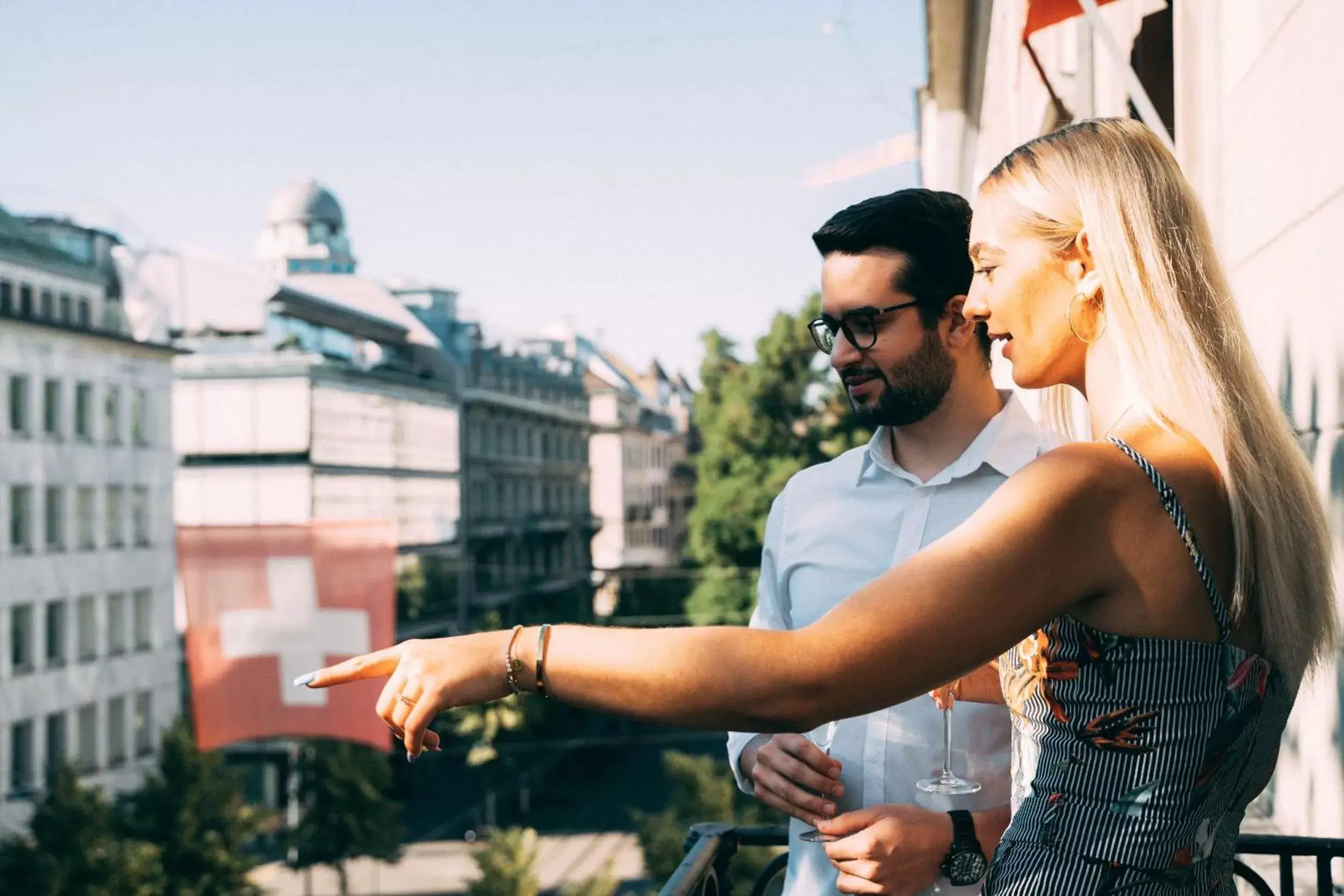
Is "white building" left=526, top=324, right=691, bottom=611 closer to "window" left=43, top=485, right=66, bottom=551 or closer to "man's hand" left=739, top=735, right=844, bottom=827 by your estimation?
"window" left=43, top=485, right=66, bottom=551

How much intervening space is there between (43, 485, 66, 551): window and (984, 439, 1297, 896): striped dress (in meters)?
40.3

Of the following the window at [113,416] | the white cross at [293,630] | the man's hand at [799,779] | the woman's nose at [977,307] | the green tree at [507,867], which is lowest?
the green tree at [507,867]

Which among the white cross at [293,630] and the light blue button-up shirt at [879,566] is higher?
the light blue button-up shirt at [879,566]

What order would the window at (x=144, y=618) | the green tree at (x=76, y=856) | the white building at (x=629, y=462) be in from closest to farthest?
the green tree at (x=76, y=856)
the window at (x=144, y=618)
the white building at (x=629, y=462)

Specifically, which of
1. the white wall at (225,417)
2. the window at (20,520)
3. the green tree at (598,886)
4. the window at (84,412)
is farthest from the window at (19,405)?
the green tree at (598,886)

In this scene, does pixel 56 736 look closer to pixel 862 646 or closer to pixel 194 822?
pixel 194 822

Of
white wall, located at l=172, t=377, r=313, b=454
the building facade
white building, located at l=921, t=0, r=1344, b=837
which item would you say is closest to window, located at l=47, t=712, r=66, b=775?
white wall, located at l=172, t=377, r=313, b=454

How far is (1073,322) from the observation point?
1495mm

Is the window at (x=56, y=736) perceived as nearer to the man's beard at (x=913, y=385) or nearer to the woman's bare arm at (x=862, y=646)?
the man's beard at (x=913, y=385)

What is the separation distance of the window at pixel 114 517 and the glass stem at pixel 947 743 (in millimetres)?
42262

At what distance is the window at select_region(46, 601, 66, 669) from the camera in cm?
3825

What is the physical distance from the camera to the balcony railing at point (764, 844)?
7.41 ft

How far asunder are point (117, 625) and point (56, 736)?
13.7ft

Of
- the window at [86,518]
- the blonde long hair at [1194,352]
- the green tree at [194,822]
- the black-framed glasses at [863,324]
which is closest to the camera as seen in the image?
the blonde long hair at [1194,352]
